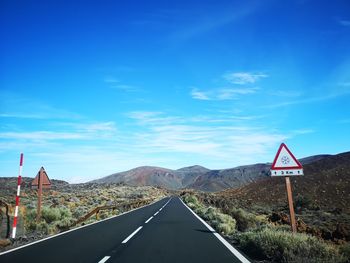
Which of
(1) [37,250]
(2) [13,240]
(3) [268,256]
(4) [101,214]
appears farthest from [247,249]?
(4) [101,214]

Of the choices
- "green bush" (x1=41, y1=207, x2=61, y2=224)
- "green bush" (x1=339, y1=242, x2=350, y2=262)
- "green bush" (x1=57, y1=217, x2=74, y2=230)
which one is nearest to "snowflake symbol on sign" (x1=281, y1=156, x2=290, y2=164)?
"green bush" (x1=339, y1=242, x2=350, y2=262)

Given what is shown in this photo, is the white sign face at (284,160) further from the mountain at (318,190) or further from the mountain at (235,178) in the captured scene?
the mountain at (235,178)

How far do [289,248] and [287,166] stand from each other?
287cm

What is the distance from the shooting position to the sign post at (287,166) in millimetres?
9977

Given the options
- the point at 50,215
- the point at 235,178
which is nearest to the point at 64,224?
the point at 50,215

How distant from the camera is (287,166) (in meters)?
10.0

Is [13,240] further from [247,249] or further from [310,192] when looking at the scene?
[310,192]

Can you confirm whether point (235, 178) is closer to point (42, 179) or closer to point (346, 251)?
point (42, 179)

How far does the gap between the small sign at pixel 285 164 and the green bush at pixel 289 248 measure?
6.30ft

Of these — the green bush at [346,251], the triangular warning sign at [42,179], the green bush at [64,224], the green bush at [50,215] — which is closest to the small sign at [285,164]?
the green bush at [346,251]

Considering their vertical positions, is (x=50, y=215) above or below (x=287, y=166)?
below

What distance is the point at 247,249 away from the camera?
9305 mm

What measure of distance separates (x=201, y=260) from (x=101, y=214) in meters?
18.3

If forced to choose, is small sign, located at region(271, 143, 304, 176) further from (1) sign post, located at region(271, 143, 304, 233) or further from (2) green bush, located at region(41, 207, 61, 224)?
(2) green bush, located at region(41, 207, 61, 224)
